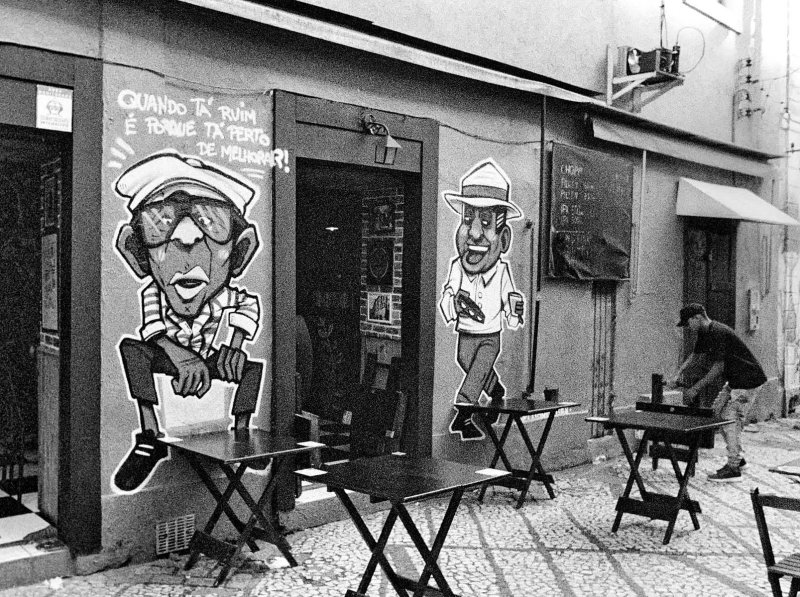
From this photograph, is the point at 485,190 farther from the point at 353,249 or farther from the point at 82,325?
the point at 82,325

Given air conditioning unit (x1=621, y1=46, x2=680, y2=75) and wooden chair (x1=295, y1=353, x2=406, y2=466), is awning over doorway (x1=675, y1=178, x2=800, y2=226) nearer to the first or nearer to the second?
air conditioning unit (x1=621, y1=46, x2=680, y2=75)

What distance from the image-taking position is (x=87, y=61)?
15.6 feet

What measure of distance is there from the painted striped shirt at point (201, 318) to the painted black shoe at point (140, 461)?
655 mm

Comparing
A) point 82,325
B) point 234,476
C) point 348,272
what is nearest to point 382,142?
point 348,272

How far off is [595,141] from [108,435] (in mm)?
5940

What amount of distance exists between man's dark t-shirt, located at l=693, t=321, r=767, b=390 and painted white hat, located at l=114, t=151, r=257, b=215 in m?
4.84

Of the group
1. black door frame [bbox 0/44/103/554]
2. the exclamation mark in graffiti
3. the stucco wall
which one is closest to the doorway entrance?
black door frame [bbox 0/44/103/554]

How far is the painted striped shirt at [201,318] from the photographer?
16.8 ft

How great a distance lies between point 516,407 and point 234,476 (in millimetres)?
2704

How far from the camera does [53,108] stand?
15.2ft

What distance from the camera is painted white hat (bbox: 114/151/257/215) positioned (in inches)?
197

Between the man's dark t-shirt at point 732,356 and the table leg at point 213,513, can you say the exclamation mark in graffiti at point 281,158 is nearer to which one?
the table leg at point 213,513

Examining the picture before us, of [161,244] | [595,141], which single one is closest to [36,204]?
[161,244]

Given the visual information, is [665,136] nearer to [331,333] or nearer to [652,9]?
[652,9]
